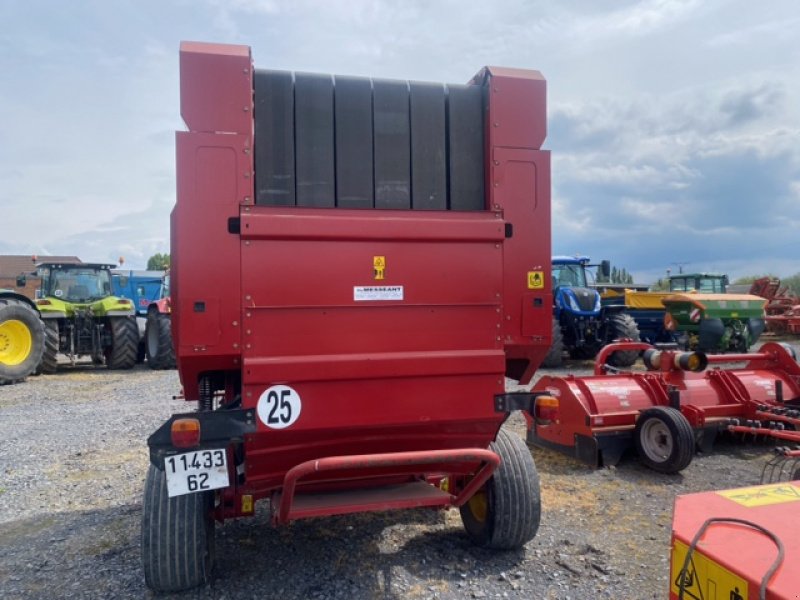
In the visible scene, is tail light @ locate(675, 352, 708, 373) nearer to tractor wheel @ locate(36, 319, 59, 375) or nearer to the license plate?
the license plate

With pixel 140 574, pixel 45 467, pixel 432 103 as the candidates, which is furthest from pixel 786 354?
pixel 45 467

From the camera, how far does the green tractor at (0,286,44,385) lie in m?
11.3

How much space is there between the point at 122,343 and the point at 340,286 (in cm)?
1150

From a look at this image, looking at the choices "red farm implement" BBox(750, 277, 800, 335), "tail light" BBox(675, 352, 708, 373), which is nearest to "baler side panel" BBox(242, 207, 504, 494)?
"tail light" BBox(675, 352, 708, 373)

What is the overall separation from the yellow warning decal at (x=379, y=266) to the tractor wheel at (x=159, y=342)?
33.4 ft

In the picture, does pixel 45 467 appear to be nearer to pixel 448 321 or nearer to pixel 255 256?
pixel 255 256

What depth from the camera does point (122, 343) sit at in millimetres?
13062

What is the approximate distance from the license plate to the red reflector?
0.18 ft

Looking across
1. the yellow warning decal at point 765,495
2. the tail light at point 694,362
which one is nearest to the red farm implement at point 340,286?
the yellow warning decal at point 765,495

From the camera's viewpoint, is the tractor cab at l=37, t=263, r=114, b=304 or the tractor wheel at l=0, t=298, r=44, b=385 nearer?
the tractor wheel at l=0, t=298, r=44, b=385

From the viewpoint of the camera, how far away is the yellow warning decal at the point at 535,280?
3.29 metres

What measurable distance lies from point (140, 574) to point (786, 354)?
21.3 ft

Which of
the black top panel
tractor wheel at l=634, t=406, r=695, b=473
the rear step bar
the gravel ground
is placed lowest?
the gravel ground

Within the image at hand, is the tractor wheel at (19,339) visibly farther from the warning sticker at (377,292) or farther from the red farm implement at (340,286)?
the warning sticker at (377,292)
